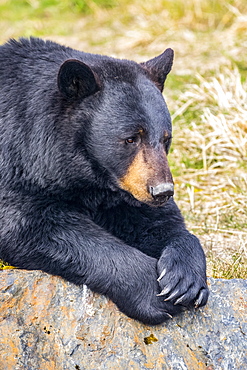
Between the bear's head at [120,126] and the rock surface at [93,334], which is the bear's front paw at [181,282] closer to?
the rock surface at [93,334]

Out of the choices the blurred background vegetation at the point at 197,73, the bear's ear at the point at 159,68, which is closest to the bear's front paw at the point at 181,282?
the blurred background vegetation at the point at 197,73

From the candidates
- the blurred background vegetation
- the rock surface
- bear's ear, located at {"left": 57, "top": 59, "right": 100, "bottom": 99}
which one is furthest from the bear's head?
the blurred background vegetation

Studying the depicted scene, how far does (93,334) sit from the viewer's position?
10.5 feet

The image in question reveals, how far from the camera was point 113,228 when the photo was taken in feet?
12.8

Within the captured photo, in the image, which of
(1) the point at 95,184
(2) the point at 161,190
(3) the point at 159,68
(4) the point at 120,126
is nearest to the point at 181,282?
(2) the point at 161,190

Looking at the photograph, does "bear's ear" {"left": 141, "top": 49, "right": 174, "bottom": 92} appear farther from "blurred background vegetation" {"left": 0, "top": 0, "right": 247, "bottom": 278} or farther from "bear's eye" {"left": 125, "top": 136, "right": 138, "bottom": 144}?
"blurred background vegetation" {"left": 0, "top": 0, "right": 247, "bottom": 278}

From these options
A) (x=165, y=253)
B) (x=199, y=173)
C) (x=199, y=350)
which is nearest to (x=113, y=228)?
(x=165, y=253)

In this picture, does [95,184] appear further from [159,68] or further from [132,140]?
[159,68]

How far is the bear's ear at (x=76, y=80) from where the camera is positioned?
3412mm

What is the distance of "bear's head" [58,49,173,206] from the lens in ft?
11.3

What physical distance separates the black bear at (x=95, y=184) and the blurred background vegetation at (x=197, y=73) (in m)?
0.93

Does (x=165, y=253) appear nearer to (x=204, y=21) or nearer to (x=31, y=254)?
(x=31, y=254)

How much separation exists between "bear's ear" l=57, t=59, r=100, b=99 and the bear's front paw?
1.15 metres

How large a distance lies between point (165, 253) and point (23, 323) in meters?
0.94
